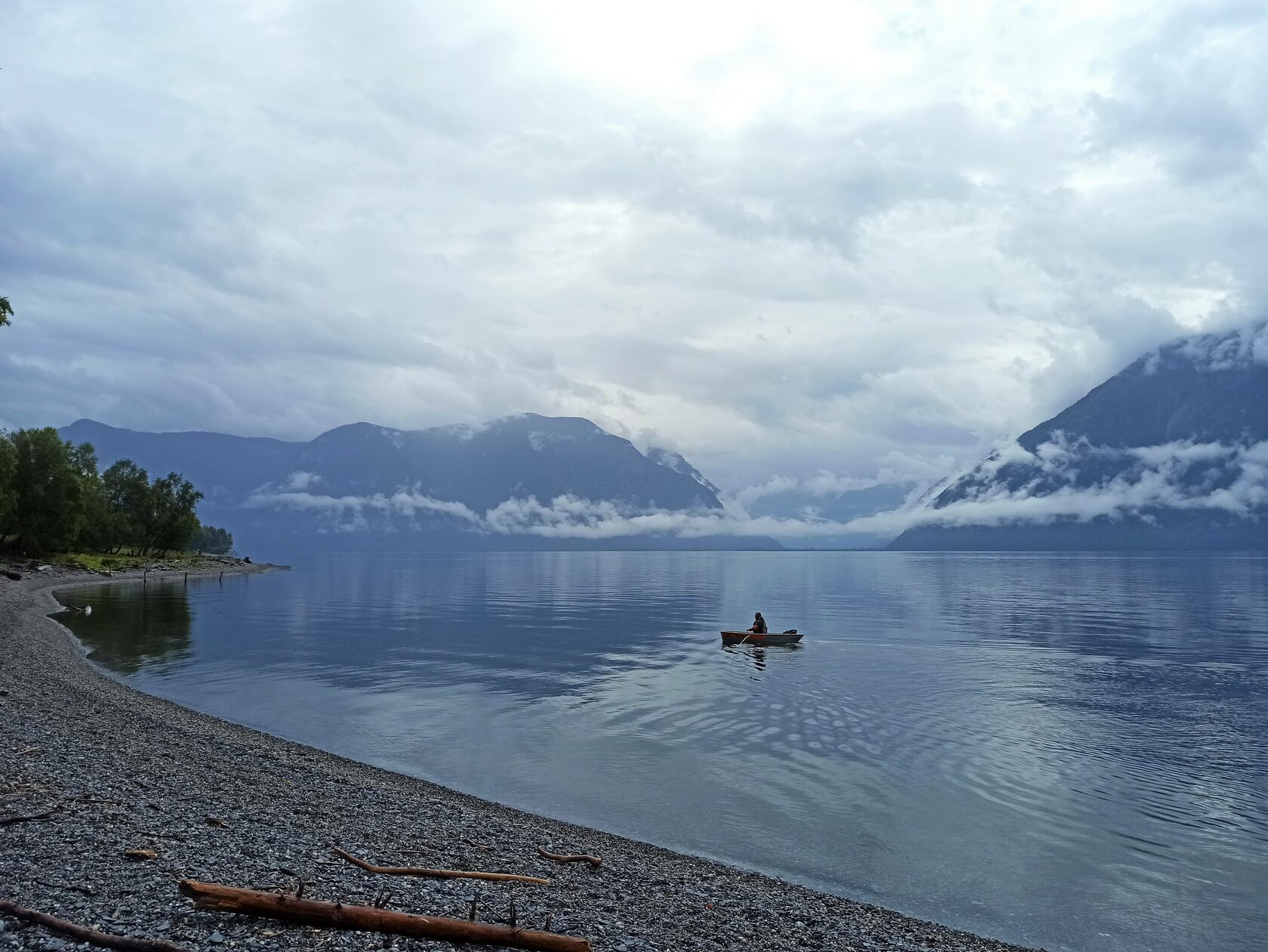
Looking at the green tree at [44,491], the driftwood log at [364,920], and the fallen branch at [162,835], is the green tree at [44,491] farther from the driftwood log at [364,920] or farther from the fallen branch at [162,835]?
Answer: the driftwood log at [364,920]

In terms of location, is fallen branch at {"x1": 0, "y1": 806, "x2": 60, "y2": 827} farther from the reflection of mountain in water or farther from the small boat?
the small boat

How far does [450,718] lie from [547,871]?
23230 mm

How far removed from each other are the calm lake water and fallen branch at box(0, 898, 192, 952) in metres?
15.2

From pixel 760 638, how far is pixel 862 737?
104 feet

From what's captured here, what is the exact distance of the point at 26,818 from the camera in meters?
16.1

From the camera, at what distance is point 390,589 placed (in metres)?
154

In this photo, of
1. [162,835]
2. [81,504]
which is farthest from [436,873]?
[81,504]

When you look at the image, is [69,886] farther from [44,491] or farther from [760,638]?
[44,491]

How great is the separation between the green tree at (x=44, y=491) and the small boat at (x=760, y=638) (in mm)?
116009

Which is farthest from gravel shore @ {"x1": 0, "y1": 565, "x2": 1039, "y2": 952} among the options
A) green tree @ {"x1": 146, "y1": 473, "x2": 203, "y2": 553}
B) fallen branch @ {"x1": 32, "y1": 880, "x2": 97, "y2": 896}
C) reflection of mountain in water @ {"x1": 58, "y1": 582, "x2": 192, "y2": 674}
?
green tree @ {"x1": 146, "y1": 473, "x2": 203, "y2": 553}

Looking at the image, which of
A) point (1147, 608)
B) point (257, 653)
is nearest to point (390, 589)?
point (257, 653)

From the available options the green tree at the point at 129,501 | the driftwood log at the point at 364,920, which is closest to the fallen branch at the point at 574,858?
the driftwood log at the point at 364,920

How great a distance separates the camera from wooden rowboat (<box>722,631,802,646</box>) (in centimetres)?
6738

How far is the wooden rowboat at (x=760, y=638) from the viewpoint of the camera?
67375 mm
